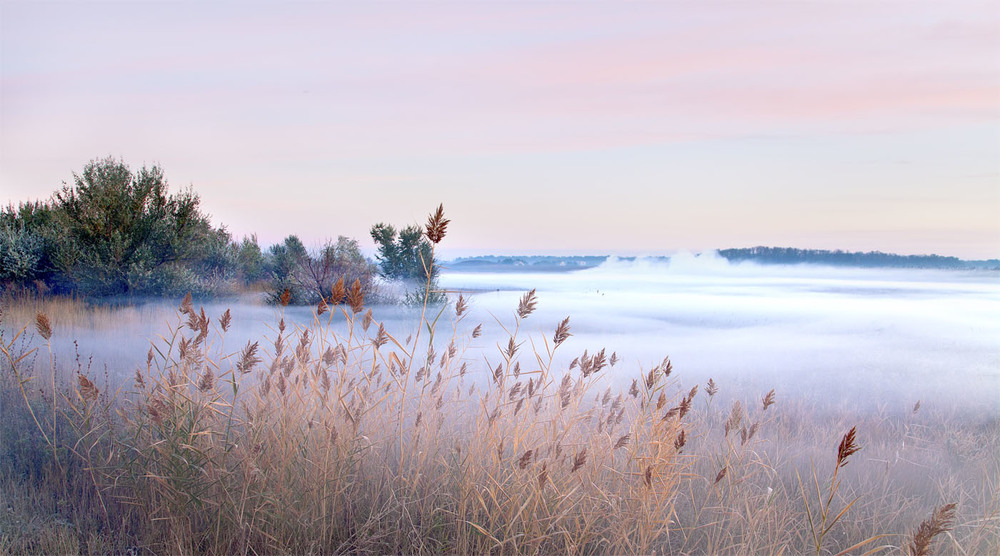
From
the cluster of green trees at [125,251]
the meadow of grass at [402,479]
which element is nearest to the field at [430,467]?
the meadow of grass at [402,479]

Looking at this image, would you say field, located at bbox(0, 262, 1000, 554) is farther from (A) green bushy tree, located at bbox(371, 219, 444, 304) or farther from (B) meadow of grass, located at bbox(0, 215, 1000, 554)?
(A) green bushy tree, located at bbox(371, 219, 444, 304)

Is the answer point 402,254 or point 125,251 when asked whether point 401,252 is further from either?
point 125,251

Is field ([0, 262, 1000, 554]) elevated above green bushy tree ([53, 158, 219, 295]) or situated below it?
below

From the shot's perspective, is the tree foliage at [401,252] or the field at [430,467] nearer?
the field at [430,467]

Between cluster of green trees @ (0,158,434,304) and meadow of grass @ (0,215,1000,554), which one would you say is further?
cluster of green trees @ (0,158,434,304)

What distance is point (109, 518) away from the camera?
3561mm

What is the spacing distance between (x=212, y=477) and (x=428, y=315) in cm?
1135

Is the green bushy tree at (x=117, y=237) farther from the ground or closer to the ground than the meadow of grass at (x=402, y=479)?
farther from the ground

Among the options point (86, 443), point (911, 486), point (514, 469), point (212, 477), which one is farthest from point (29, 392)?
point (911, 486)

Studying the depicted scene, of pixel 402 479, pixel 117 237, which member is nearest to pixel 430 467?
pixel 402 479

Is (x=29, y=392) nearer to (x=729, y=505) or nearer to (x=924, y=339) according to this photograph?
(x=729, y=505)

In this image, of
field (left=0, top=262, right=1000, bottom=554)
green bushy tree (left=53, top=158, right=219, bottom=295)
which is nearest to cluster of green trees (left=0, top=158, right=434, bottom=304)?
green bushy tree (left=53, top=158, right=219, bottom=295)

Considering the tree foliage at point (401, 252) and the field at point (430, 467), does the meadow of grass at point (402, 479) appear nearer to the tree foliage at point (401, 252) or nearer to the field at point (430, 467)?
the field at point (430, 467)

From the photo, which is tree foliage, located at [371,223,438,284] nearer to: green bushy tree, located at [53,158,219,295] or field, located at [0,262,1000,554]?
green bushy tree, located at [53,158,219,295]
